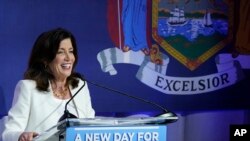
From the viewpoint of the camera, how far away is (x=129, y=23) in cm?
353

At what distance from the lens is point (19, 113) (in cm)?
220

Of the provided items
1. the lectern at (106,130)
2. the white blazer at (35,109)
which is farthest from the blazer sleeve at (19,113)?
the lectern at (106,130)

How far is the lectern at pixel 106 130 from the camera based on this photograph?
1.56m

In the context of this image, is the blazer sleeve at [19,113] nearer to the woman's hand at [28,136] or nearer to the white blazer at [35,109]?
the white blazer at [35,109]

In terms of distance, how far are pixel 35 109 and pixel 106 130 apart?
2.37 ft

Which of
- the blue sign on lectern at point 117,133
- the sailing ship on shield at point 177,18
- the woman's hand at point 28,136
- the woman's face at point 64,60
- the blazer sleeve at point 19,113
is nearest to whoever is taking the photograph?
the blue sign on lectern at point 117,133

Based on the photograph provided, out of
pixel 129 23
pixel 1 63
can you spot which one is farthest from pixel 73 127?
pixel 129 23

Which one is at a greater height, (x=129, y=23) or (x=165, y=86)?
(x=129, y=23)

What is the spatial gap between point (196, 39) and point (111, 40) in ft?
2.17

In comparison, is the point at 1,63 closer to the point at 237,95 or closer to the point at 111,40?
the point at 111,40

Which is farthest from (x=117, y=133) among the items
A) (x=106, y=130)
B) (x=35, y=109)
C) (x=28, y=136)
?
(x=35, y=109)

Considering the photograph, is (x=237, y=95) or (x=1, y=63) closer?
(x=1, y=63)

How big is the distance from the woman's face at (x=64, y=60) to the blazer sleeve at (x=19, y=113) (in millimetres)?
167

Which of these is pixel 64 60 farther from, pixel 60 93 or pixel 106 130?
pixel 106 130
